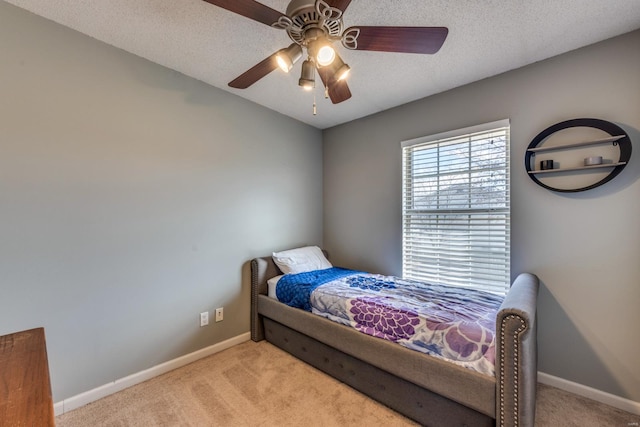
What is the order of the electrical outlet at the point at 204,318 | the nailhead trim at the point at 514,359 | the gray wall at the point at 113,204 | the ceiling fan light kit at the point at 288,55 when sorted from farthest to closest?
1. the electrical outlet at the point at 204,318
2. the gray wall at the point at 113,204
3. the ceiling fan light kit at the point at 288,55
4. the nailhead trim at the point at 514,359

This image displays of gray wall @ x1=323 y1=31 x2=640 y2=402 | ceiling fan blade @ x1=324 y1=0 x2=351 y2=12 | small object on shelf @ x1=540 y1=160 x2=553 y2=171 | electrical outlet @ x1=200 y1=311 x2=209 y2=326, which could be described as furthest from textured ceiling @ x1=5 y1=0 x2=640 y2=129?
electrical outlet @ x1=200 y1=311 x2=209 y2=326

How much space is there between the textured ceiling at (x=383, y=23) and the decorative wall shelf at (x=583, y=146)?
22.5 inches

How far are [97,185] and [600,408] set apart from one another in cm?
376

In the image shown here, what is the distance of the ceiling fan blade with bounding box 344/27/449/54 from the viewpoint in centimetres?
129

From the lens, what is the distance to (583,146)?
6.33 feet

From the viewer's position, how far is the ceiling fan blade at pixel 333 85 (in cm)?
160

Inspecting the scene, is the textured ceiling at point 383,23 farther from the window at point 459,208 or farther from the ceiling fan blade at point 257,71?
the window at point 459,208

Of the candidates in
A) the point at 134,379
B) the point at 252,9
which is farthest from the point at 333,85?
the point at 134,379

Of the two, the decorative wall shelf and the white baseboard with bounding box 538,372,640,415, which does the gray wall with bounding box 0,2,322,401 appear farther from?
the white baseboard with bounding box 538,372,640,415

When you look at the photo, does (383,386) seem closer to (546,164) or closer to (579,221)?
(579,221)

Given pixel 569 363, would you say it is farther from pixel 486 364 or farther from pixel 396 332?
pixel 396 332

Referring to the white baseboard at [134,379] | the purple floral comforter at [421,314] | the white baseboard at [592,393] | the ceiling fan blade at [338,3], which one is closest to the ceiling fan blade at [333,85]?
the ceiling fan blade at [338,3]

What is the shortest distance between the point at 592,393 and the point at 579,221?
1.21m

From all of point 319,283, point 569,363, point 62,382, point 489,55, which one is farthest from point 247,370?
point 489,55
